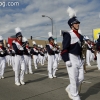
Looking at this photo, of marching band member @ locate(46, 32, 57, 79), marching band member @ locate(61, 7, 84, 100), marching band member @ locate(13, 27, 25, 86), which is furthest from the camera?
marching band member @ locate(46, 32, 57, 79)

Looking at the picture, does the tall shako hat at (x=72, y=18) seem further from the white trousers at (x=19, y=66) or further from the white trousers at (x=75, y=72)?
the white trousers at (x=19, y=66)

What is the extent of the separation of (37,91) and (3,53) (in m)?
4.82

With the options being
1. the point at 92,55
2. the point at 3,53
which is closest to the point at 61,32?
the point at 3,53

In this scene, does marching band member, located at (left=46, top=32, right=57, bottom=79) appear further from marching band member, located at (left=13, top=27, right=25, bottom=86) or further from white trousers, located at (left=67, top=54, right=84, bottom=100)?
white trousers, located at (left=67, top=54, right=84, bottom=100)

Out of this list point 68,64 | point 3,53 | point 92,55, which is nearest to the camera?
point 68,64

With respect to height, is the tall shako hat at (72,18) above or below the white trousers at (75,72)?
above

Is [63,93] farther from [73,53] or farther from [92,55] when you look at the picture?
[92,55]

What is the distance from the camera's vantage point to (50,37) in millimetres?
10602

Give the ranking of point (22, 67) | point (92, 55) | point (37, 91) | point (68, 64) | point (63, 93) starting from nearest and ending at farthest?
point (68, 64) < point (63, 93) < point (37, 91) < point (22, 67) < point (92, 55)

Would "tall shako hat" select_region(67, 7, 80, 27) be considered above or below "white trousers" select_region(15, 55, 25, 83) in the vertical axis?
above

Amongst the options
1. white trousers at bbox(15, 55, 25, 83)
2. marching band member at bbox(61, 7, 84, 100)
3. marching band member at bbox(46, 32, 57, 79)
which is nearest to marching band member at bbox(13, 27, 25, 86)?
white trousers at bbox(15, 55, 25, 83)

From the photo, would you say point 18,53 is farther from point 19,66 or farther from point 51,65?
point 51,65

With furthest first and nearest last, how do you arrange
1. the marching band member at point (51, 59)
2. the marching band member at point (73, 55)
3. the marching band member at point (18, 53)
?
the marching band member at point (51, 59) < the marching band member at point (18, 53) < the marching band member at point (73, 55)

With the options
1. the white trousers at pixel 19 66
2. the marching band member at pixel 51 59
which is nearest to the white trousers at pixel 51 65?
the marching band member at pixel 51 59
